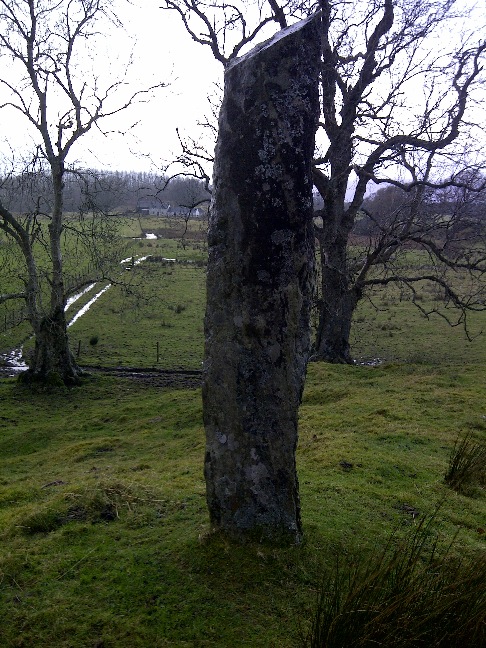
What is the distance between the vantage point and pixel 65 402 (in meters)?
14.0

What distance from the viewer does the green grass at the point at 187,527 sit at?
354 centimetres

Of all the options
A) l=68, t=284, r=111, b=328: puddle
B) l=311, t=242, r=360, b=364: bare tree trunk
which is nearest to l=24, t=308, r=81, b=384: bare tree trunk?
l=311, t=242, r=360, b=364: bare tree trunk

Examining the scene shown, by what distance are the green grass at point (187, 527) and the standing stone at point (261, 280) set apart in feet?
1.52

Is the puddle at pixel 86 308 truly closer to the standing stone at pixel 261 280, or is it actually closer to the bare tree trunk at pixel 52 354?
the bare tree trunk at pixel 52 354

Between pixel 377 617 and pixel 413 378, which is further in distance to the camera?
pixel 413 378

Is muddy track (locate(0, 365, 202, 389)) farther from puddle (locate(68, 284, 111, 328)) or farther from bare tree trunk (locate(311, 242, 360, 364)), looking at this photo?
puddle (locate(68, 284, 111, 328))

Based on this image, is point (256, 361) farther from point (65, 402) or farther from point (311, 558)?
point (65, 402)

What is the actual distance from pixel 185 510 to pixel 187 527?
45 cm

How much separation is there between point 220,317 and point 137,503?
7.64ft

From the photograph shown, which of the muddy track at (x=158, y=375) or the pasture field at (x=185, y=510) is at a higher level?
the pasture field at (x=185, y=510)

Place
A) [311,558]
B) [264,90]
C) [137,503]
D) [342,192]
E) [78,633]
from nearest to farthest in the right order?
[78,633]
[264,90]
[311,558]
[137,503]
[342,192]

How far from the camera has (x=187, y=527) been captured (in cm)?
473

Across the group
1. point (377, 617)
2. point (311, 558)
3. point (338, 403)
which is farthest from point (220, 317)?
point (338, 403)

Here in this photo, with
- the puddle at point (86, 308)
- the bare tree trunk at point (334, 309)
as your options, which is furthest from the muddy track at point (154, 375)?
the puddle at point (86, 308)
